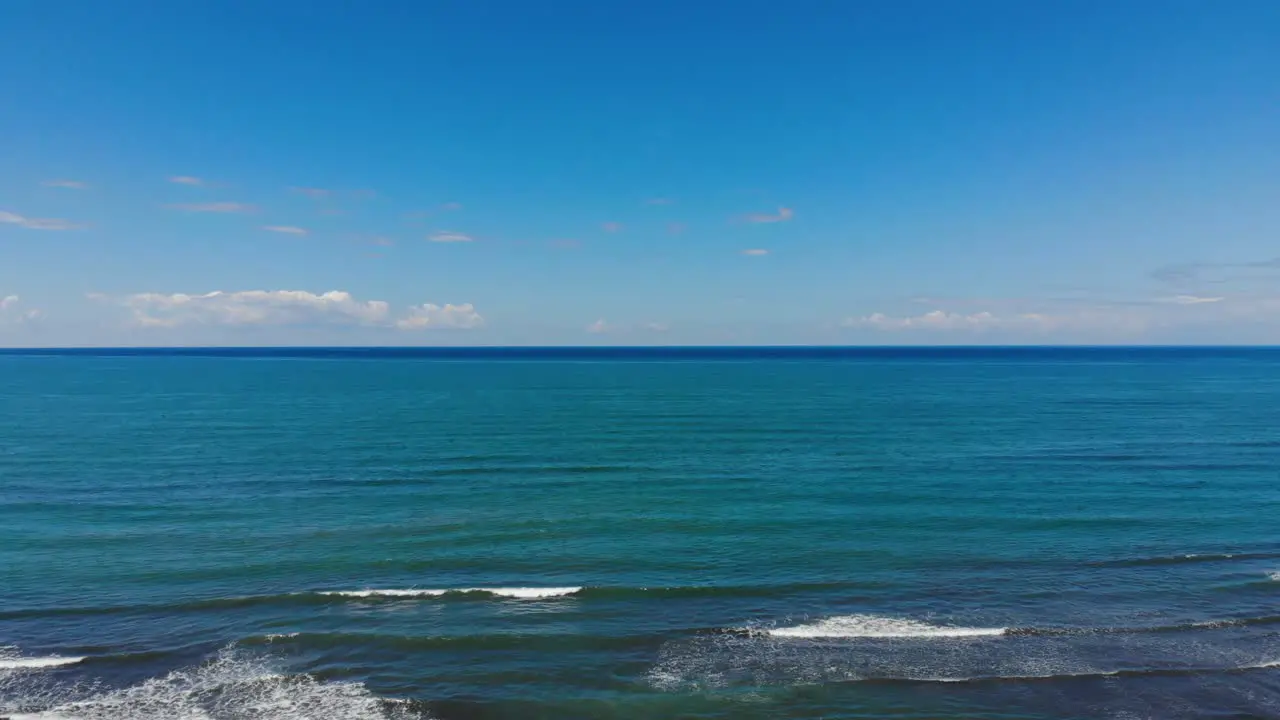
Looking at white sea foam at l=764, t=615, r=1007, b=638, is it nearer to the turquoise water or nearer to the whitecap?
the turquoise water

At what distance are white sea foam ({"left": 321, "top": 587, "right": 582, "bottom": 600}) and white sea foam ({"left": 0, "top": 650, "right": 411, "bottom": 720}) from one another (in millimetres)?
6626

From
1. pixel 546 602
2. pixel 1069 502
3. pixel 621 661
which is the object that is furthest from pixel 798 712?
pixel 1069 502

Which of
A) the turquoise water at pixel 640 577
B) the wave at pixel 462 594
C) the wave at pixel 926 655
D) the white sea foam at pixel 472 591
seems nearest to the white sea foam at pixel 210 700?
the turquoise water at pixel 640 577

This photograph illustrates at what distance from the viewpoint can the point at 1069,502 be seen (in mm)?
44000

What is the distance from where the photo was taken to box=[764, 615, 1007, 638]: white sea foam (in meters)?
26.4

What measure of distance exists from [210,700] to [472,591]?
10377 millimetres

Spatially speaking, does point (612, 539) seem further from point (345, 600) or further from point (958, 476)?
point (958, 476)

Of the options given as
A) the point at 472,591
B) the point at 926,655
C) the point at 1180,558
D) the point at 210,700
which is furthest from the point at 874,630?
the point at 210,700

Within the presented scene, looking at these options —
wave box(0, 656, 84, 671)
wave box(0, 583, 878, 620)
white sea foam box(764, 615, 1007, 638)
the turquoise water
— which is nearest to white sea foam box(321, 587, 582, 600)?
wave box(0, 583, 878, 620)

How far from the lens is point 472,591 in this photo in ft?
100

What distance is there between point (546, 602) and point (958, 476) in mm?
34649

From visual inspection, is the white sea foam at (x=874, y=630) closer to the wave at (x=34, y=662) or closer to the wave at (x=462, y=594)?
the wave at (x=462, y=594)

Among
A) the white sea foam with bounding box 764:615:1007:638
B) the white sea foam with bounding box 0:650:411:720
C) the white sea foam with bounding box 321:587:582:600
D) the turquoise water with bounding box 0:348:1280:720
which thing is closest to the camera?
the white sea foam with bounding box 0:650:411:720

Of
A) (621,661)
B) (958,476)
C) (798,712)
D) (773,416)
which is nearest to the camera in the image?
(798,712)
